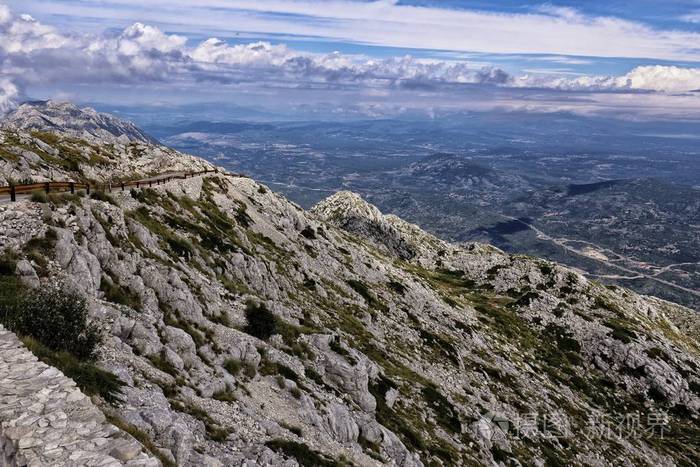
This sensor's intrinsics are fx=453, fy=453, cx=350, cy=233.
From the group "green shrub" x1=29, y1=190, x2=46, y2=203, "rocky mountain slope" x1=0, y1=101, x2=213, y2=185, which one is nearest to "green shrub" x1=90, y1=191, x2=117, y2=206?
"rocky mountain slope" x1=0, y1=101, x2=213, y2=185

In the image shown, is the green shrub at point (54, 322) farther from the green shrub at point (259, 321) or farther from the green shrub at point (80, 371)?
the green shrub at point (259, 321)

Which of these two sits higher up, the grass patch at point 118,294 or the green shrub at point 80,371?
the green shrub at point 80,371

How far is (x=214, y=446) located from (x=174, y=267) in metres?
21.8

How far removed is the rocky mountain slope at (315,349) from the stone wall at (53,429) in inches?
87.0

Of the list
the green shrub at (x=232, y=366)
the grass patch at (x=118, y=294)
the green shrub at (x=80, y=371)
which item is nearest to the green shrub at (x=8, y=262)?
the grass patch at (x=118, y=294)

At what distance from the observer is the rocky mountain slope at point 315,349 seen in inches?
969

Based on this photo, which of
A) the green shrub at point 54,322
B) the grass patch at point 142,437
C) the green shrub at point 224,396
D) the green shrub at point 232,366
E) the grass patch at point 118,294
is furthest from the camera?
the green shrub at point 232,366

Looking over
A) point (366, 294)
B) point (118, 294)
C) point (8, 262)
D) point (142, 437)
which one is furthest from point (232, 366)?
→ point (366, 294)

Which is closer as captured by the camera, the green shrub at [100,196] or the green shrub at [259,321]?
the green shrub at [259,321]

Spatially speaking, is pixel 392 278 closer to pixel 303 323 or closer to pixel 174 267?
pixel 303 323

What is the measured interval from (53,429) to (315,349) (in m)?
27.7

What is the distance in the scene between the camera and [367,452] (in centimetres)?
3106

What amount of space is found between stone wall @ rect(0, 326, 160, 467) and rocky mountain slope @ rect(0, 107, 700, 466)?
7.25 feet

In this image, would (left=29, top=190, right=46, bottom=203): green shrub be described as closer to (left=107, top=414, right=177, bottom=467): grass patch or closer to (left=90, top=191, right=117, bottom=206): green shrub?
(left=90, top=191, right=117, bottom=206): green shrub
